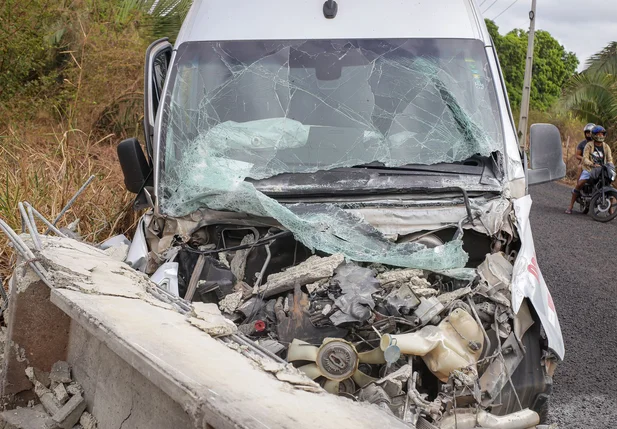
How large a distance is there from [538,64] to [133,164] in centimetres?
4292

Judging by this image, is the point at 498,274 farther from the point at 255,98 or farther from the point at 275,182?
the point at 255,98

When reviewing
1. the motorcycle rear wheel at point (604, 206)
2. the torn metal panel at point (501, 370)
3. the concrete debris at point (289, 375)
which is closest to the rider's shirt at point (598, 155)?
the motorcycle rear wheel at point (604, 206)

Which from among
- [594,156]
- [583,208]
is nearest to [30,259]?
[594,156]

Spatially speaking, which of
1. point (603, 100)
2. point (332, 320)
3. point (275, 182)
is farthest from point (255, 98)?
point (603, 100)

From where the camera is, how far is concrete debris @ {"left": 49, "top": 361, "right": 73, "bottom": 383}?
9.80ft

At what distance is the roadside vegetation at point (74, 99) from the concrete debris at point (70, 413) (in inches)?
125

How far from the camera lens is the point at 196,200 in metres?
3.72

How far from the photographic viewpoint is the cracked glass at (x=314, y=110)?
3934 mm

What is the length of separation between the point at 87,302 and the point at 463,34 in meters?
2.86

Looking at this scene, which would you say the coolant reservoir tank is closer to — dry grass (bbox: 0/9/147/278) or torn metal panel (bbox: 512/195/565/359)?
torn metal panel (bbox: 512/195/565/359)

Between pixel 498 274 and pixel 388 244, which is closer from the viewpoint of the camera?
pixel 498 274

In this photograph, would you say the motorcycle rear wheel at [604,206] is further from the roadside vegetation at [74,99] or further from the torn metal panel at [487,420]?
the torn metal panel at [487,420]

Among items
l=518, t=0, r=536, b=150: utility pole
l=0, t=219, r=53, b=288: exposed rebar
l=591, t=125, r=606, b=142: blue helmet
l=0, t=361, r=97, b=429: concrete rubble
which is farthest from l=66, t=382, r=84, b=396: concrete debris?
l=518, t=0, r=536, b=150: utility pole

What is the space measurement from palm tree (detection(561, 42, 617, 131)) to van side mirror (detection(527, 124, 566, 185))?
1480 cm
